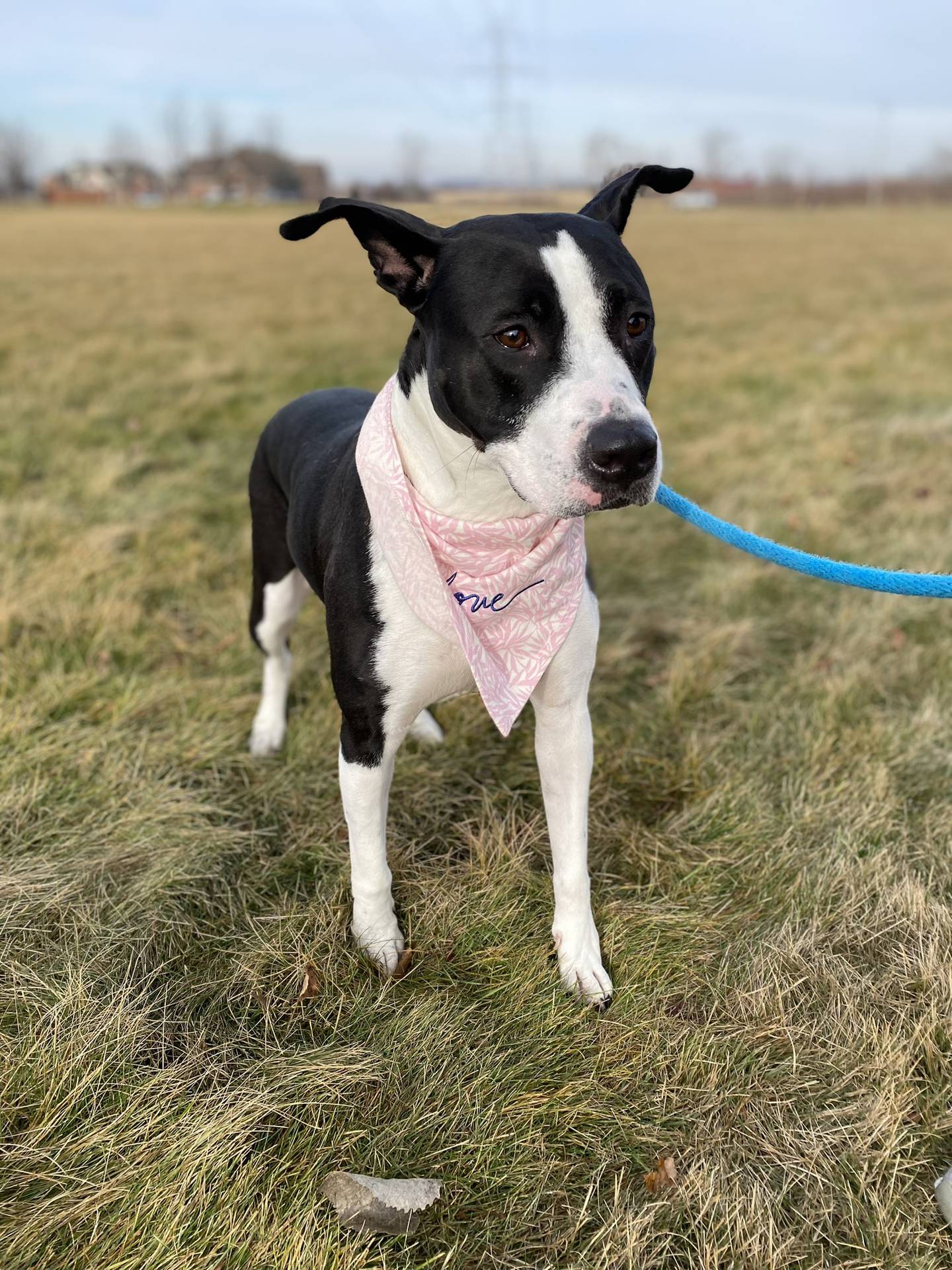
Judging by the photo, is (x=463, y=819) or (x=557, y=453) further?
(x=463, y=819)

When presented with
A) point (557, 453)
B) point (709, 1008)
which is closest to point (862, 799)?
point (709, 1008)

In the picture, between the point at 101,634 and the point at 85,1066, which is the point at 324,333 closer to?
the point at 101,634

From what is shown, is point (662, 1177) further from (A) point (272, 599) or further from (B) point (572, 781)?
(A) point (272, 599)

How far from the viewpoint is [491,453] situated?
6.99 feet

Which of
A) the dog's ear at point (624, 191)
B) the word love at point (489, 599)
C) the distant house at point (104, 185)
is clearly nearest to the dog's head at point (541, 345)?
the dog's ear at point (624, 191)

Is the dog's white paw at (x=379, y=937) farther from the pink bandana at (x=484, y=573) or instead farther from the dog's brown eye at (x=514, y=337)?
the dog's brown eye at (x=514, y=337)

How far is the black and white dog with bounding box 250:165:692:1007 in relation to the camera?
78.2 inches

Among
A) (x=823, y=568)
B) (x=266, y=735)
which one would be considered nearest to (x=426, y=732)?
(x=266, y=735)

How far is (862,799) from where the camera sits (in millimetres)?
Result: 3162

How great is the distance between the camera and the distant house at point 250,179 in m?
13.5

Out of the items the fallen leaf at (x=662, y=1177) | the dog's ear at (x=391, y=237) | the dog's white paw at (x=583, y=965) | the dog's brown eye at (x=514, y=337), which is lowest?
the fallen leaf at (x=662, y=1177)

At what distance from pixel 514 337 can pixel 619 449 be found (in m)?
0.37

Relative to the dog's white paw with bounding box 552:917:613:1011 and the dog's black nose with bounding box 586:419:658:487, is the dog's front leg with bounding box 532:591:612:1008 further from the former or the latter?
the dog's black nose with bounding box 586:419:658:487

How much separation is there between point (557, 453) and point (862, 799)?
6.19 feet
